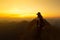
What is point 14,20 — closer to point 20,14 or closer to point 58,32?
point 20,14

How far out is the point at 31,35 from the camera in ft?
17.7

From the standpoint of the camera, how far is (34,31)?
5.39 metres

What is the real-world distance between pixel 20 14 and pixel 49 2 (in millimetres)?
329

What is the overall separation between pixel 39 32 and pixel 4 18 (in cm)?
39

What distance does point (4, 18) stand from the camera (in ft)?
17.7

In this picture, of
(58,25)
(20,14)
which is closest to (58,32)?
(58,25)

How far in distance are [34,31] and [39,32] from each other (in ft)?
0.18

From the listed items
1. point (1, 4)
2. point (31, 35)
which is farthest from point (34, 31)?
point (1, 4)

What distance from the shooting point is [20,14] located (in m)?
5.42

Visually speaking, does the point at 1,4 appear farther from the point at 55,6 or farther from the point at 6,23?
the point at 55,6

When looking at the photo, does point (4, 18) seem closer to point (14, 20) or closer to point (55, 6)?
point (14, 20)

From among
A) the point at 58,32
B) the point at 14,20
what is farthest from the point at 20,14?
the point at 58,32

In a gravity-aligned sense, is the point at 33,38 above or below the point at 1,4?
below

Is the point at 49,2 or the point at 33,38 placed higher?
the point at 49,2
